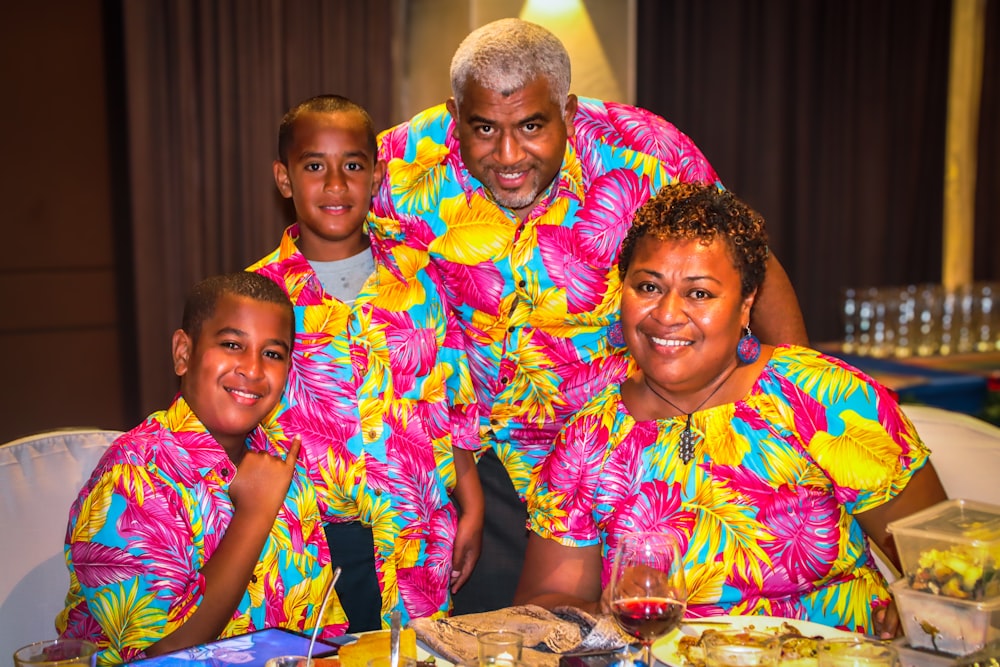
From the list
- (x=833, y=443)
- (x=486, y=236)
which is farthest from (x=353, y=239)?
(x=833, y=443)

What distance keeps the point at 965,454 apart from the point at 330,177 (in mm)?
1511

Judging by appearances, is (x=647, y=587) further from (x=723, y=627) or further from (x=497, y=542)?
(x=497, y=542)

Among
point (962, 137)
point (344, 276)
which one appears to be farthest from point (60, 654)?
point (962, 137)

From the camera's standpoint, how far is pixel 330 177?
8.25 feet

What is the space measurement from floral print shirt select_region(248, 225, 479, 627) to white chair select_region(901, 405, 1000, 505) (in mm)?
1106

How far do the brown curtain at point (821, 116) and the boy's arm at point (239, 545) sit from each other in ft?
14.1

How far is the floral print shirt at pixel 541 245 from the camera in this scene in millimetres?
2686

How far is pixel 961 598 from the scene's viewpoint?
4.91ft

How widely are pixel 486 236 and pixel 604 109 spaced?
473 millimetres

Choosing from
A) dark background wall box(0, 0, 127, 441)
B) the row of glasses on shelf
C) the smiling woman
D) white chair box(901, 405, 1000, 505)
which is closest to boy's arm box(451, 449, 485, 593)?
the smiling woman

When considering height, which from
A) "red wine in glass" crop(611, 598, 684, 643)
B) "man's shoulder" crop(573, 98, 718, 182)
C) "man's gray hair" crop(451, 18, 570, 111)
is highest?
"man's gray hair" crop(451, 18, 570, 111)

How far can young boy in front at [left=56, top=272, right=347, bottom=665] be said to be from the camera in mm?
1870

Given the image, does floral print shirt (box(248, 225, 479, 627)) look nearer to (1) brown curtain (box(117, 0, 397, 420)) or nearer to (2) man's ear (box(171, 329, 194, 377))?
(2) man's ear (box(171, 329, 194, 377))

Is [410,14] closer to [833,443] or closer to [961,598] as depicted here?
[833,443]
